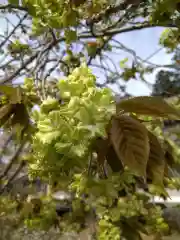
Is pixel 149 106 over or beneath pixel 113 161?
over

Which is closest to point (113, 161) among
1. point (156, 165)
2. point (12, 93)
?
point (156, 165)

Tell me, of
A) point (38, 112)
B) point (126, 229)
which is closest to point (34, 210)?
point (126, 229)

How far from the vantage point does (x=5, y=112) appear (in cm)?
83

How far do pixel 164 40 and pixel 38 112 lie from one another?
145cm

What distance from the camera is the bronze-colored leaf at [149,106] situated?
19.8 inches

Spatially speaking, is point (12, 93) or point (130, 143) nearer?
point (130, 143)

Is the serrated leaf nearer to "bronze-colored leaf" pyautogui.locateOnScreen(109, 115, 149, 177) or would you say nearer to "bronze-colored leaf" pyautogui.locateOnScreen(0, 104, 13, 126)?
"bronze-colored leaf" pyautogui.locateOnScreen(109, 115, 149, 177)

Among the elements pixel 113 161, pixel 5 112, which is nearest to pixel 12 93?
pixel 5 112

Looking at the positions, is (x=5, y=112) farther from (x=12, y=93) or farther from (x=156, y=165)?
(x=156, y=165)

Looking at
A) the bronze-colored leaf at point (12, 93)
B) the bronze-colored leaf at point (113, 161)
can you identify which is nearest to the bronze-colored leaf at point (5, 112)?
the bronze-colored leaf at point (12, 93)

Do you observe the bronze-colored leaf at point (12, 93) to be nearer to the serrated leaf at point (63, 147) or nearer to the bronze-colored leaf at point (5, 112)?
the bronze-colored leaf at point (5, 112)

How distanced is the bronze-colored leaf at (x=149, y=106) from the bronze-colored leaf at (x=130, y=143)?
21 mm

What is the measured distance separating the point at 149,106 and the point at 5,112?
0.44 metres

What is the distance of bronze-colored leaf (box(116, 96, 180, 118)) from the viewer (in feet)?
1.65
